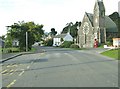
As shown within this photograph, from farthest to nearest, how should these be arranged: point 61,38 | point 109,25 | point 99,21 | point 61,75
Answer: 1. point 61,38
2. point 109,25
3. point 99,21
4. point 61,75

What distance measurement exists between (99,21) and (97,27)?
2.38 metres

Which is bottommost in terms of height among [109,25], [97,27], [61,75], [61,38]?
[61,75]

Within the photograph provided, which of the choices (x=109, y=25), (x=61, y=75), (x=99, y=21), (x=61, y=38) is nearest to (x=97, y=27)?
(x=99, y=21)

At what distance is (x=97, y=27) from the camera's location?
116562 millimetres

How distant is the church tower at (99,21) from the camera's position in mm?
113562

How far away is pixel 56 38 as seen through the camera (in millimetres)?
166625

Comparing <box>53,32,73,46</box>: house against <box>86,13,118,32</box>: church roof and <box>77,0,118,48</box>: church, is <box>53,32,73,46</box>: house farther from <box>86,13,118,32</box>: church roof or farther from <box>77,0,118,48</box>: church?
<box>86,13,118,32</box>: church roof

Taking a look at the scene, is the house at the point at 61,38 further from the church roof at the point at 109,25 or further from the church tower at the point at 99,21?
the church tower at the point at 99,21

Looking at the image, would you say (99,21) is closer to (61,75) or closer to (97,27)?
(97,27)

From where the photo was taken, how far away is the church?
4506 inches

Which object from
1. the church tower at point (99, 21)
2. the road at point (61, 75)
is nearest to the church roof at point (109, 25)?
the church tower at point (99, 21)

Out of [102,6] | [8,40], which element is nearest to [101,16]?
[102,6]

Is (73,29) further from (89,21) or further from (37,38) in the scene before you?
(37,38)

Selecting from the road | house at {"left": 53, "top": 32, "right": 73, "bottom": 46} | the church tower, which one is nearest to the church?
the church tower
